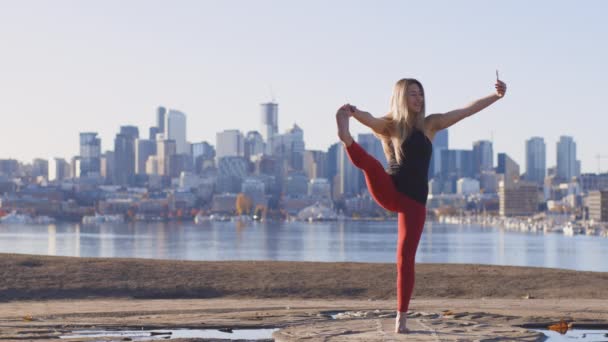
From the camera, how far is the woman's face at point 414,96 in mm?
10008

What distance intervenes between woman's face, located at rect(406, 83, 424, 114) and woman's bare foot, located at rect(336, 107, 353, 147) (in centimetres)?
65

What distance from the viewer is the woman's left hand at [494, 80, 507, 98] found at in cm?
1001

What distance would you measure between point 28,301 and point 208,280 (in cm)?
277

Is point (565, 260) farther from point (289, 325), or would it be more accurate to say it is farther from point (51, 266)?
point (289, 325)

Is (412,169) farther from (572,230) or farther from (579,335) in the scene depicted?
(572,230)

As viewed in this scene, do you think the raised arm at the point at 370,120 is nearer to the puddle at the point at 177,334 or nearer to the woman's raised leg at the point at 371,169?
the woman's raised leg at the point at 371,169

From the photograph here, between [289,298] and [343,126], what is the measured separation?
7063 millimetres

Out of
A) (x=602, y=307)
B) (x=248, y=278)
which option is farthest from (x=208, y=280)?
(x=602, y=307)

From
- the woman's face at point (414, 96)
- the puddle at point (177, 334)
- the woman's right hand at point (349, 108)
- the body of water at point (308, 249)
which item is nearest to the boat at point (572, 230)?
the body of water at point (308, 249)

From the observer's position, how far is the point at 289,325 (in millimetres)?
11320

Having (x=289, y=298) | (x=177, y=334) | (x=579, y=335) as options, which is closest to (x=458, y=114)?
(x=579, y=335)

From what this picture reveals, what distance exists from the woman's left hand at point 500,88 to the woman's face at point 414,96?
0.59m

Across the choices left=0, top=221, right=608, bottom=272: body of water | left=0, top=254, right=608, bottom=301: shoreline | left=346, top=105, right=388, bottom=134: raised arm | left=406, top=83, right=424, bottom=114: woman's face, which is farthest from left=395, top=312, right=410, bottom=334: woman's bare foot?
left=0, top=221, right=608, bottom=272: body of water

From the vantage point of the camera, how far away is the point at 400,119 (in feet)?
33.0
